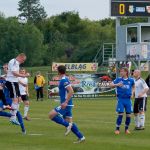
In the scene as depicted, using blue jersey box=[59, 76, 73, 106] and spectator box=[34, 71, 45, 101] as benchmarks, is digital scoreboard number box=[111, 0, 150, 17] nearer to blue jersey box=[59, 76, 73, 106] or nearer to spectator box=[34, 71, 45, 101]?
spectator box=[34, 71, 45, 101]

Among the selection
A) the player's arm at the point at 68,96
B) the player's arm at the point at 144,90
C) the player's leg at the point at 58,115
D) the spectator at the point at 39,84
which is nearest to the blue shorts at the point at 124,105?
the player's arm at the point at 144,90

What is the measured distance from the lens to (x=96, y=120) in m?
26.6

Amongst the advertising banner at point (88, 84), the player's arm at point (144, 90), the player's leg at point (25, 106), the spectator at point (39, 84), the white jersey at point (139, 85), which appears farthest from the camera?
the advertising banner at point (88, 84)

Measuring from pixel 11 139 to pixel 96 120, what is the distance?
808 cm

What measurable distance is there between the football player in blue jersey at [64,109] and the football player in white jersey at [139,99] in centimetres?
497

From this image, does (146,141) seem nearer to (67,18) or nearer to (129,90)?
(129,90)

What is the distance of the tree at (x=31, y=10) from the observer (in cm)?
17412

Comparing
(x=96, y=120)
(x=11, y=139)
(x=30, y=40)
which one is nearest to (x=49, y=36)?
(x=30, y=40)

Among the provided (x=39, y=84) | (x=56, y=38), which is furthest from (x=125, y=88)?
(x=56, y=38)

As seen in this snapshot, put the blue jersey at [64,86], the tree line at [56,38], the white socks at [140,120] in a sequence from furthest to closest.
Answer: the tree line at [56,38], the white socks at [140,120], the blue jersey at [64,86]

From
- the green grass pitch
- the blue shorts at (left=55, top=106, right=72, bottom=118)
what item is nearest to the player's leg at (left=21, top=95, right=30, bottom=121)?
the green grass pitch

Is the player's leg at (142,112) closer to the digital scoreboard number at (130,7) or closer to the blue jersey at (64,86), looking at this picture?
the blue jersey at (64,86)

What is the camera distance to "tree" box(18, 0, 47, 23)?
174125 mm

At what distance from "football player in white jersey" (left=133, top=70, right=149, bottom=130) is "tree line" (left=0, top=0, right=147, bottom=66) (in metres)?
68.7
